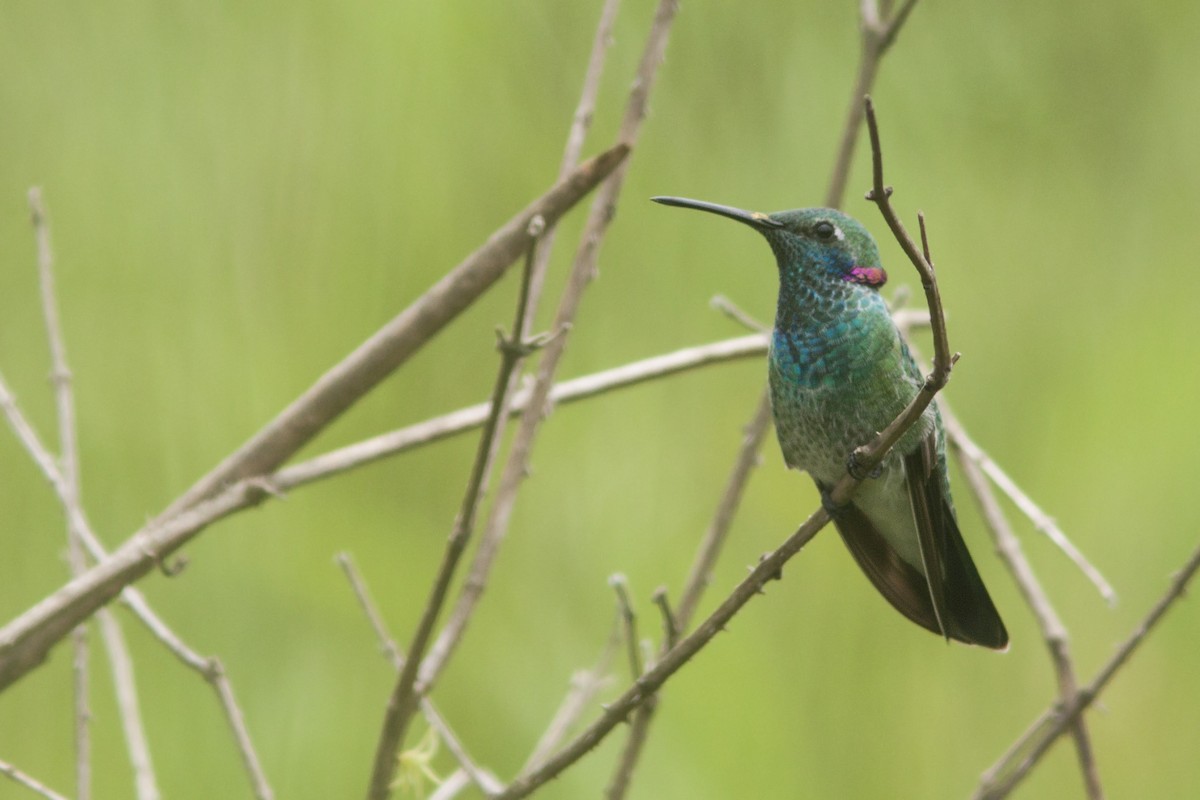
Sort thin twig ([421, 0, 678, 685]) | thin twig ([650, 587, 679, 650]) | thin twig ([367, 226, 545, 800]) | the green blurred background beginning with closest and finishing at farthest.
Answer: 1. thin twig ([367, 226, 545, 800])
2. thin twig ([650, 587, 679, 650])
3. thin twig ([421, 0, 678, 685])
4. the green blurred background

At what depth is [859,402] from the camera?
1.21 m

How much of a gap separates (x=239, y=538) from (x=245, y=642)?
181 mm

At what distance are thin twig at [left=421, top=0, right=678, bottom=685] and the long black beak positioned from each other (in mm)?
57

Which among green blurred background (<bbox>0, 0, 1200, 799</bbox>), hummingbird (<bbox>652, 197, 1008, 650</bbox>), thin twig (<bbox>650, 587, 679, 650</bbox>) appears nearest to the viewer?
thin twig (<bbox>650, 587, 679, 650</bbox>)

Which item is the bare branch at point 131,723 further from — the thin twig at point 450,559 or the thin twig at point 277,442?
the thin twig at point 450,559

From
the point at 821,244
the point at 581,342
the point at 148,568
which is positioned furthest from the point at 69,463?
the point at 581,342

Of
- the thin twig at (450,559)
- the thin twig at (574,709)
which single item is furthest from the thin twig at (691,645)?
the thin twig at (574,709)

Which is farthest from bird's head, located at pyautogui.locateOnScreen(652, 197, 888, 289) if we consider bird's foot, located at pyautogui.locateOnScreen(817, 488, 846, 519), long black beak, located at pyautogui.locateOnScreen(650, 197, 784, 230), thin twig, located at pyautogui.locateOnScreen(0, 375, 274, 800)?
thin twig, located at pyautogui.locateOnScreen(0, 375, 274, 800)

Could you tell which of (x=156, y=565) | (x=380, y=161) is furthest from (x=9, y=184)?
(x=156, y=565)

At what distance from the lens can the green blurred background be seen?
6.41 feet

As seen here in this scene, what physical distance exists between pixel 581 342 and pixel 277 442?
1197 mm

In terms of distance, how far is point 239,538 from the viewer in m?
1.99

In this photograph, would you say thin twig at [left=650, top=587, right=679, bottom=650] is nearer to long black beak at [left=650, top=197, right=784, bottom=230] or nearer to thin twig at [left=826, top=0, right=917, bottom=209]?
long black beak at [left=650, top=197, right=784, bottom=230]

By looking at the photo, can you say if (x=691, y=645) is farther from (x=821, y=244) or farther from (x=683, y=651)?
(x=821, y=244)
